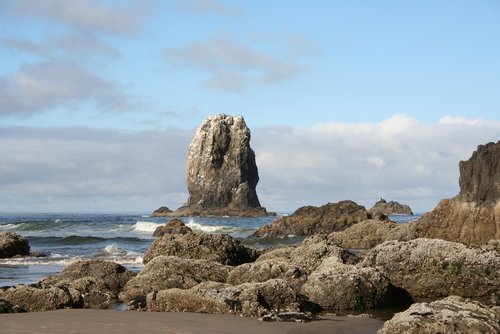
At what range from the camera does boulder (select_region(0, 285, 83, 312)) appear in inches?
462

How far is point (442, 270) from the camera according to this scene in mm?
13805

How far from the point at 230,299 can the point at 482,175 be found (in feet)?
51.2

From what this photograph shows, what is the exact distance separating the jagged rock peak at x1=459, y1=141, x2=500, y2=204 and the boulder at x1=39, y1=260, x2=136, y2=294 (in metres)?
13.0

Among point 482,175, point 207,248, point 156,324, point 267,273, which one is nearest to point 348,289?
point 267,273

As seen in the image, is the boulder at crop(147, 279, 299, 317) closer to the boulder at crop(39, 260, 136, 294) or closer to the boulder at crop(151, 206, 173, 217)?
the boulder at crop(39, 260, 136, 294)

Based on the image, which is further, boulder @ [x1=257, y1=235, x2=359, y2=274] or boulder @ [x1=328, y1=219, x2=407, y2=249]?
boulder @ [x1=328, y1=219, x2=407, y2=249]

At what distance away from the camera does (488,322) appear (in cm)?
892

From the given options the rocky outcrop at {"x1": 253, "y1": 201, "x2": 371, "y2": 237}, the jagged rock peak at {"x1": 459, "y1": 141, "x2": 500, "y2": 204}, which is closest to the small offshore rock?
the jagged rock peak at {"x1": 459, "y1": 141, "x2": 500, "y2": 204}

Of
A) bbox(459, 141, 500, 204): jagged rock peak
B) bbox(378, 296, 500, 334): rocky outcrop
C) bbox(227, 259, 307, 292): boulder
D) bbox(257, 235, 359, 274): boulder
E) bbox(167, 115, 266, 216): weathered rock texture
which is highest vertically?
bbox(167, 115, 266, 216): weathered rock texture

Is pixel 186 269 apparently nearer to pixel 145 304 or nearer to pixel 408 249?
pixel 145 304

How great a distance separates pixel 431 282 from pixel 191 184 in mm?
112790

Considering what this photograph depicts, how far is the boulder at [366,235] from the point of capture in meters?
31.8

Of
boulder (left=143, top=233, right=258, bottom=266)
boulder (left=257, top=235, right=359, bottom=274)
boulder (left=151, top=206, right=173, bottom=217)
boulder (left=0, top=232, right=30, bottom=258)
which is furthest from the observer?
boulder (left=151, top=206, right=173, bottom=217)

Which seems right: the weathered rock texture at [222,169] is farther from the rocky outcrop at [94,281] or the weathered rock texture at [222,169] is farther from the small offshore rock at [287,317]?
the small offshore rock at [287,317]
